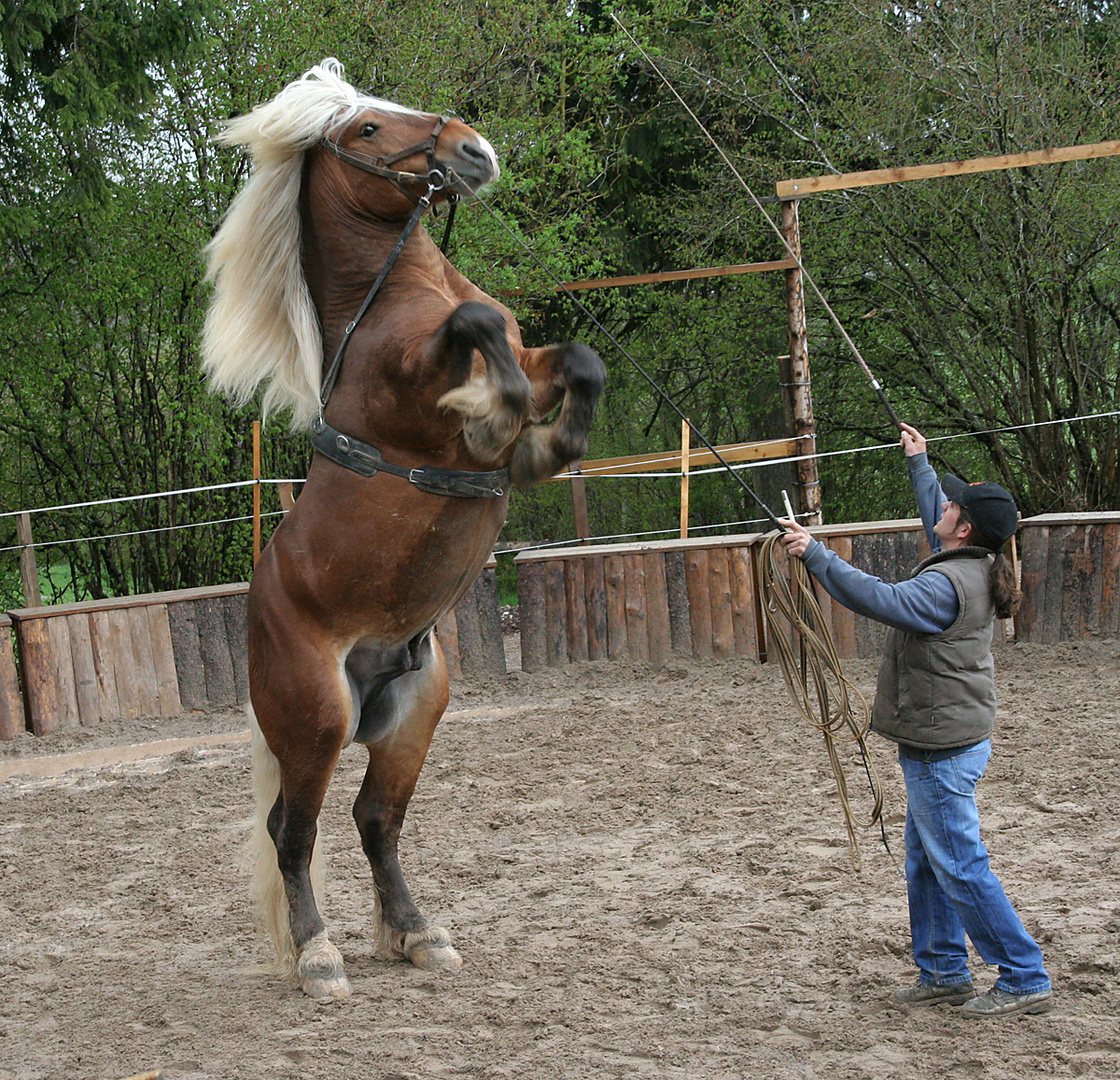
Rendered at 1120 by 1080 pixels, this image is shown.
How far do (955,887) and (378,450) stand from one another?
1.83m

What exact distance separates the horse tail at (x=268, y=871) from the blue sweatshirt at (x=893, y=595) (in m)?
1.73

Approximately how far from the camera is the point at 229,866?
4.66 m

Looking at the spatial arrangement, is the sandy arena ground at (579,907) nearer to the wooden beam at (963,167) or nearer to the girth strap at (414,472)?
the girth strap at (414,472)

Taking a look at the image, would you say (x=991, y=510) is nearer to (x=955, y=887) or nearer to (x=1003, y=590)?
(x=1003, y=590)

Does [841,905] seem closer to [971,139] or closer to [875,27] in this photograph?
[971,139]

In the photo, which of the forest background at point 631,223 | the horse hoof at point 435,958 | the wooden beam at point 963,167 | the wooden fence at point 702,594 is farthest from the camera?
the forest background at point 631,223

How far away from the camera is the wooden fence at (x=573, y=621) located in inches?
269

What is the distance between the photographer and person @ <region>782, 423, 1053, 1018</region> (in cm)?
283

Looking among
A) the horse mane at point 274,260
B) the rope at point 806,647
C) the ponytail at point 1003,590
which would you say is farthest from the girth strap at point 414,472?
the ponytail at point 1003,590

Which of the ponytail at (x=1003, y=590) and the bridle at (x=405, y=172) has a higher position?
the bridle at (x=405, y=172)

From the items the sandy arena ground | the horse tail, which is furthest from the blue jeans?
the horse tail

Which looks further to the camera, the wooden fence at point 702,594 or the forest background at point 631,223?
the forest background at point 631,223

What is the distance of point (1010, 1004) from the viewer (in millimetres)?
2824

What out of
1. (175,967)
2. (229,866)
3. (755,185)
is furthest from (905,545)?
(755,185)
